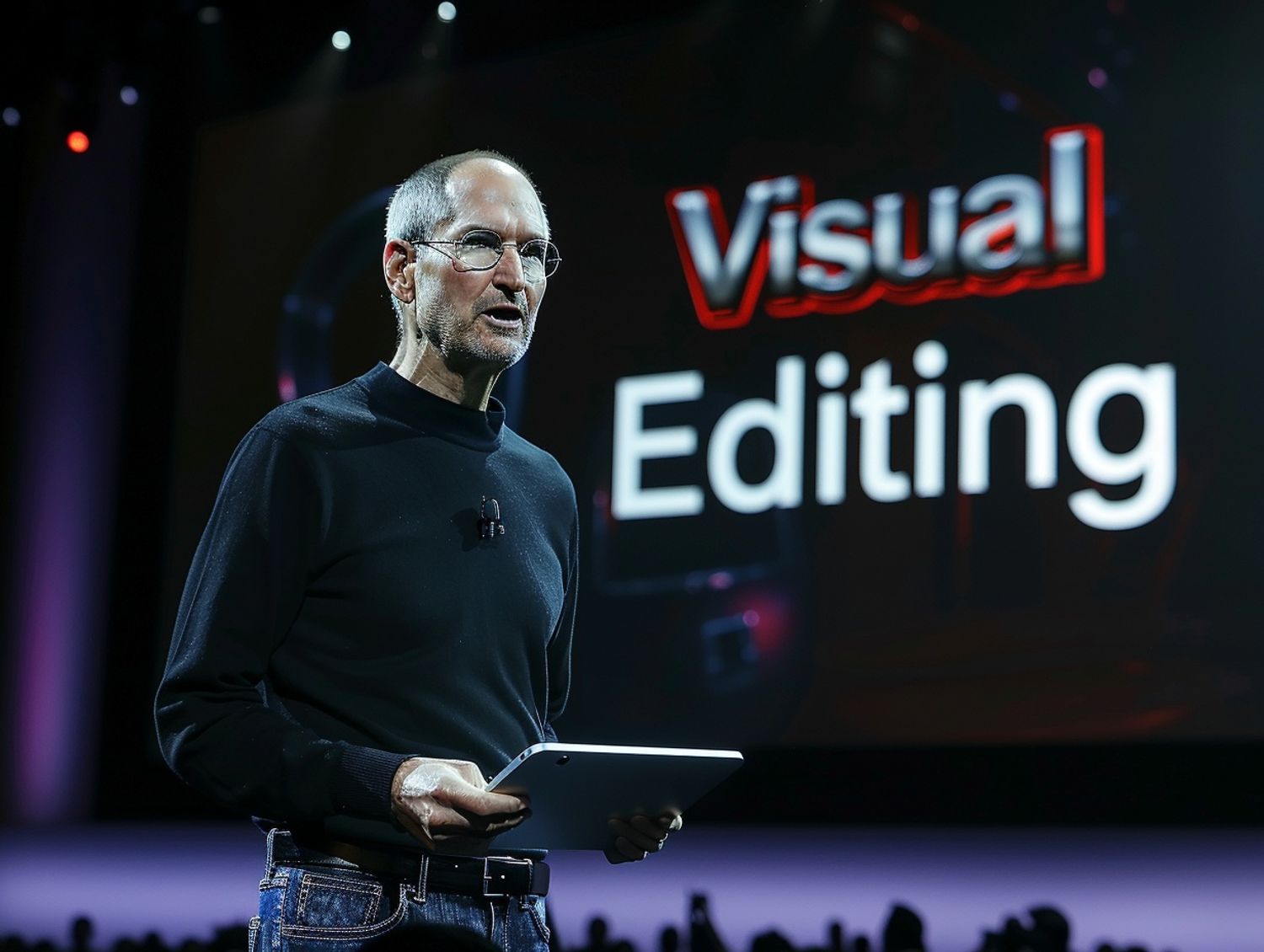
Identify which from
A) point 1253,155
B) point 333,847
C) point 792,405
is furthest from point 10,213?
point 333,847

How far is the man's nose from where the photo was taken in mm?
1768

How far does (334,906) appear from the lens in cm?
159

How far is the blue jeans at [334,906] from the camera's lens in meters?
1.57

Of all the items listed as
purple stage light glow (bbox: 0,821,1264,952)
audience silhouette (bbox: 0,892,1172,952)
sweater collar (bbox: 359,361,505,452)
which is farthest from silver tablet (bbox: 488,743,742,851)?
purple stage light glow (bbox: 0,821,1264,952)

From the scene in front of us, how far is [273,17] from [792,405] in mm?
3355

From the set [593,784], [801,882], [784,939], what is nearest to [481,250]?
[593,784]

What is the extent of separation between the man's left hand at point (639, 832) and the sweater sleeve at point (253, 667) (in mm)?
282

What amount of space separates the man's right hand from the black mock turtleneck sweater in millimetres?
33

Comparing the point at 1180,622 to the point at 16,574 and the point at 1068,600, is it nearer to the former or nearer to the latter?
the point at 1068,600

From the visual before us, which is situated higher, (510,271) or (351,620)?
(510,271)

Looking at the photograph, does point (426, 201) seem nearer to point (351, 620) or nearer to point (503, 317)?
point (503, 317)

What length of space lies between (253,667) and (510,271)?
493 millimetres

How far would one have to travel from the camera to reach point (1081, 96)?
5430 mm

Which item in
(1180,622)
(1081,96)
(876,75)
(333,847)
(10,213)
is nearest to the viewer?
(333,847)
